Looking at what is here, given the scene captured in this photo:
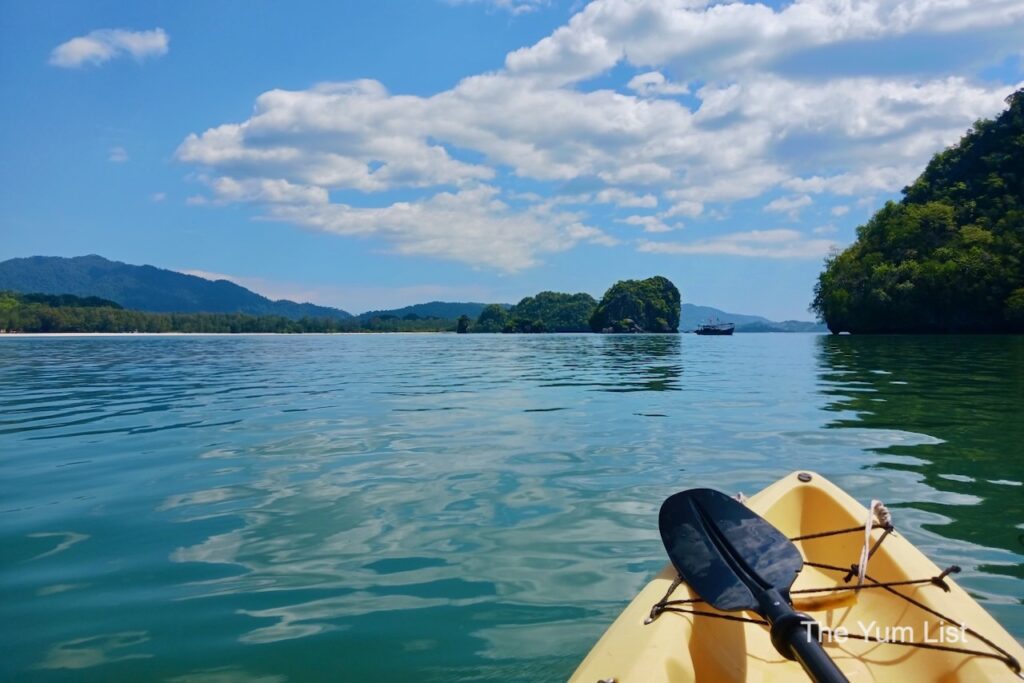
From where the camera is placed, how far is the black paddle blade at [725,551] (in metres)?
3.28

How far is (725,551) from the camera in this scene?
362 centimetres

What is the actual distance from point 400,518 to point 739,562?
3781mm

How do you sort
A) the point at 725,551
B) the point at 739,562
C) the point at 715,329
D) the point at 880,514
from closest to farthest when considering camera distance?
the point at 739,562, the point at 725,551, the point at 880,514, the point at 715,329

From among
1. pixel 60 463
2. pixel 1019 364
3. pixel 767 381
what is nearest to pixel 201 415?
pixel 60 463

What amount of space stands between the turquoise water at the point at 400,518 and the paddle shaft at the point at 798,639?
1280 mm

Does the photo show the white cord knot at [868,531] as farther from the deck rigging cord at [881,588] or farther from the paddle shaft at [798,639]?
the paddle shaft at [798,639]

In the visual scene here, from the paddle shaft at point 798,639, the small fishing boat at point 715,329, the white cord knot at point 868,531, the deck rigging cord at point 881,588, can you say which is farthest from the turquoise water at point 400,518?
the small fishing boat at point 715,329

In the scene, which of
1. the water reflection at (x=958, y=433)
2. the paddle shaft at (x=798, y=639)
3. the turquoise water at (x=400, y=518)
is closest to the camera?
the paddle shaft at (x=798, y=639)

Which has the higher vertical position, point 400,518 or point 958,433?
point 958,433

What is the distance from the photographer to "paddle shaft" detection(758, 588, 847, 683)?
2.48m

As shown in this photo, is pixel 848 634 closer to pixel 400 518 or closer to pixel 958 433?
pixel 400 518

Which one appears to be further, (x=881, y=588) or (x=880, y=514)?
(x=880, y=514)

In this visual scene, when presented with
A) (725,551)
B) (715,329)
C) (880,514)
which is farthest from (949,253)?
(725,551)

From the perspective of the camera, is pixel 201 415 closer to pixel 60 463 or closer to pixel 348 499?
pixel 60 463
